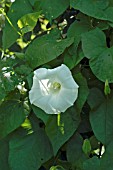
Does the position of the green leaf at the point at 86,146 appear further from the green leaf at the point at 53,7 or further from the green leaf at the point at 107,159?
the green leaf at the point at 53,7

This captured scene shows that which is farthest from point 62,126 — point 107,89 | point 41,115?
point 107,89

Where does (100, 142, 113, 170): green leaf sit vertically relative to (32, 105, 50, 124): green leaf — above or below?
below

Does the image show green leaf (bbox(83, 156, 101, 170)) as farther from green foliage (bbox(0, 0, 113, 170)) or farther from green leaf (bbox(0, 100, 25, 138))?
green leaf (bbox(0, 100, 25, 138))

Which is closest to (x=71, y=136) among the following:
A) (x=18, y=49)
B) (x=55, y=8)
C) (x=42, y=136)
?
(x=42, y=136)

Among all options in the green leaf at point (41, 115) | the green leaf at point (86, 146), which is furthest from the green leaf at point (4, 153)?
the green leaf at point (86, 146)

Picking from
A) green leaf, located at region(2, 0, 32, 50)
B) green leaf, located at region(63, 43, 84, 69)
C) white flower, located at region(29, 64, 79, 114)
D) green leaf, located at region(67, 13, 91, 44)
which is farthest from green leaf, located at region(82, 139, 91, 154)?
green leaf, located at region(2, 0, 32, 50)

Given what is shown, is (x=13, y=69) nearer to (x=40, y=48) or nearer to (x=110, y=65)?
(x=40, y=48)
